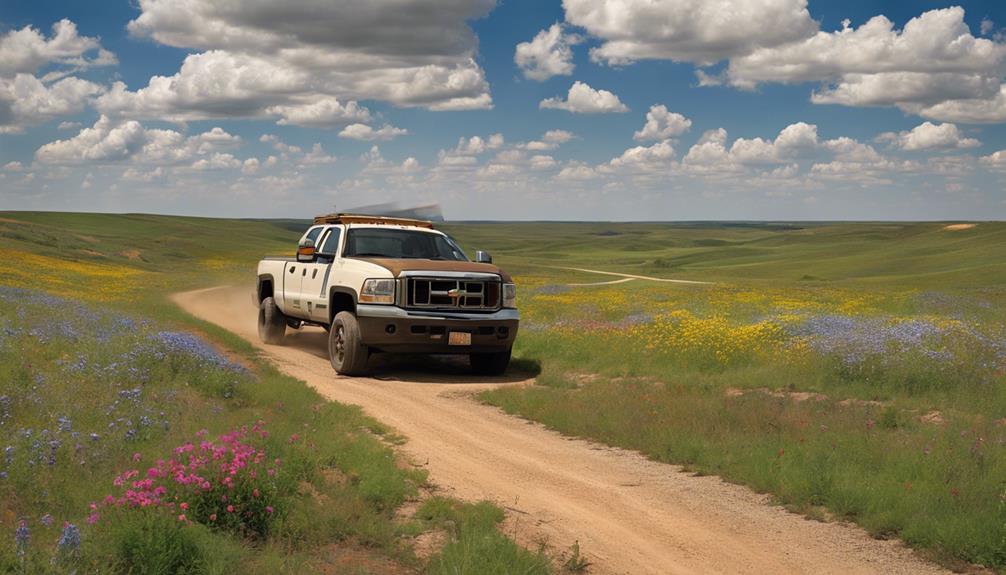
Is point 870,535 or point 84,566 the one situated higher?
point 84,566

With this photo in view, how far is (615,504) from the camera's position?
7.23 meters

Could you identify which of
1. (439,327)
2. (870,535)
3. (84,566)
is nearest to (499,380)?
(439,327)

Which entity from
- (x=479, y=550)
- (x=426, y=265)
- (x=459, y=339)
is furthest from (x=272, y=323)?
(x=479, y=550)

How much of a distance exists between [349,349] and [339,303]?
145 cm

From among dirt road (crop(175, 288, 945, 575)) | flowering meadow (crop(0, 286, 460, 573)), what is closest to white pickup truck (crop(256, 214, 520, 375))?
dirt road (crop(175, 288, 945, 575))

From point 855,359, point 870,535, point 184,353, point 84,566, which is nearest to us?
point 84,566

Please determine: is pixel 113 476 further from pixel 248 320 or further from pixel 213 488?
pixel 248 320

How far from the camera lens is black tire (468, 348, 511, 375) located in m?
14.9

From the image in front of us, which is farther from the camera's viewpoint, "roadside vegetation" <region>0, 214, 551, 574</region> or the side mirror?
the side mirror

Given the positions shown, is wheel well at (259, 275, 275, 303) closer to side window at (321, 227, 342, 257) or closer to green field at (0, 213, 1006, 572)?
green field at (0, 213, 1006, 572)

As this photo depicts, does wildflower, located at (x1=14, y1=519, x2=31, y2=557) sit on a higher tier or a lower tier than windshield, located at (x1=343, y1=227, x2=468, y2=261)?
lower

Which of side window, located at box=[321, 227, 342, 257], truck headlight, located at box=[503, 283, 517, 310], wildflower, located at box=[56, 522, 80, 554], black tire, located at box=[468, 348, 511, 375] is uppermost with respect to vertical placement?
side window, located at box=[321, 227, 342, 257]

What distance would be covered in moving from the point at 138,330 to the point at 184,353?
3693 mm

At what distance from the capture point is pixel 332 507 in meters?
6.16
